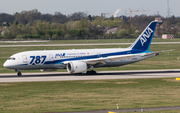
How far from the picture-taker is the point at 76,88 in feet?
121

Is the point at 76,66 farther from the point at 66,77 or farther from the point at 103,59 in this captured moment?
the point at 103,59

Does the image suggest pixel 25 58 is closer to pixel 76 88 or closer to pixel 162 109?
pixel 76 88

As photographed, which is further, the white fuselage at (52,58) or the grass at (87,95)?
the white fuselage at (52,58)

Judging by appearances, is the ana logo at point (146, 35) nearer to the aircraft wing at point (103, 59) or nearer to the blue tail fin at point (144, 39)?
the blue tail fin at point (144, 39)

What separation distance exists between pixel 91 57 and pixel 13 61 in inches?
509

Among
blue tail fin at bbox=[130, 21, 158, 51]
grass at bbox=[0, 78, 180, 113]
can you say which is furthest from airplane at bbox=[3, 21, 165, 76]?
grass at bbox=[0, 78, 180, 113]

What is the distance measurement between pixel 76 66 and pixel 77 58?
277 centimetres

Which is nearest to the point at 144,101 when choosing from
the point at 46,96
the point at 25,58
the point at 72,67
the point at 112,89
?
the point at 112,89

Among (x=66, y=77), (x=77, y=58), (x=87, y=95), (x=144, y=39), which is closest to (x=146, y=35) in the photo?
(x=144, y=39)

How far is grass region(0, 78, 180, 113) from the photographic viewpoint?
2642 centimetres

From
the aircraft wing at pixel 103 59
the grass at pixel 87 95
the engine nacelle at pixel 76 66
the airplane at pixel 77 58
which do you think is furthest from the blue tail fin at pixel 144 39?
the grass at pixel 87 95

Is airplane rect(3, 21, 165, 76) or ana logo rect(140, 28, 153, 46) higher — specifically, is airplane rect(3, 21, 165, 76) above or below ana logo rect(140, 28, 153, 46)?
below

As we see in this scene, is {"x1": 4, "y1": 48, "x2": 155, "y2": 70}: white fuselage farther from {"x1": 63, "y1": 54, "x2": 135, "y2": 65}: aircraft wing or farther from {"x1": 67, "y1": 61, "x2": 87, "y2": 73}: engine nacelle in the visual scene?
{"x1": 67, "y1": 61, "x2": 87, "y2": 73}: engine nacelle

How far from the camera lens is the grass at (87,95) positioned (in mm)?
26422
